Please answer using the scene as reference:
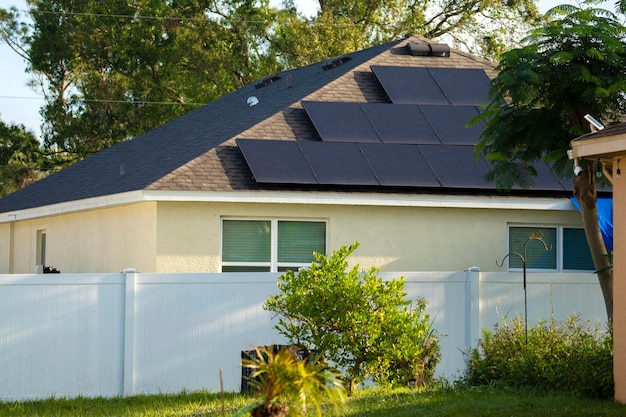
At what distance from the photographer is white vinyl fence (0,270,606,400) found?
41.9ft

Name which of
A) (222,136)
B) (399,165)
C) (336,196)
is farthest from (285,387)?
(222,136)

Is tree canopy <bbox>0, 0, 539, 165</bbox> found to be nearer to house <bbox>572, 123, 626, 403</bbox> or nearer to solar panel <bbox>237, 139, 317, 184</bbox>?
solar panel <bbox>237, 139, 317, 184</bbox>

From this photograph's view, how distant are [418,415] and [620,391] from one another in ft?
7.50

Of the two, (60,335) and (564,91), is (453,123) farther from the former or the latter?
(60,335)

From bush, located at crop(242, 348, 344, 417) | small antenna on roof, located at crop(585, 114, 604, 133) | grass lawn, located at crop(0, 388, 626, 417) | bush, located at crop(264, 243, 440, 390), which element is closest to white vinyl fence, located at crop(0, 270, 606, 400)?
grass lawn, located at crop(0, 388, 626, 417)

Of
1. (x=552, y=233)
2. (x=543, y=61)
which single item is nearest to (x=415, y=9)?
(x=552, y=233)

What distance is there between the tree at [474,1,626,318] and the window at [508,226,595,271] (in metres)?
2.96

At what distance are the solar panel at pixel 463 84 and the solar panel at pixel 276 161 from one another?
3797 mm

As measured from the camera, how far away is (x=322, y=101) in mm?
18188

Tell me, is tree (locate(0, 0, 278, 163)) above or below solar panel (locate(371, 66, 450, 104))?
above

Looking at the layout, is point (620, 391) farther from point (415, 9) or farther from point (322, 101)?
point (415, 9)

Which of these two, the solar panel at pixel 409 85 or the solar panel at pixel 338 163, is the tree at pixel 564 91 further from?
the solar panel at pixel 409 85

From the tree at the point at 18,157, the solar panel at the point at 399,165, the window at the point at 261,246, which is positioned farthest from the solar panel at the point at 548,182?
the tree at the point at 18,157

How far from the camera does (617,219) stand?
10.8 metres
